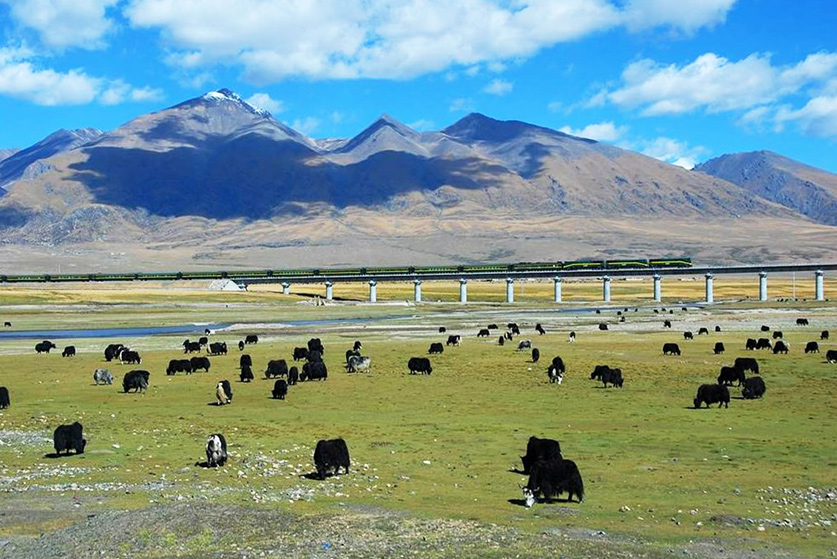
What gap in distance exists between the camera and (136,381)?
4162cm

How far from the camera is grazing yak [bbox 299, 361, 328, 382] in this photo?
45.9 meters

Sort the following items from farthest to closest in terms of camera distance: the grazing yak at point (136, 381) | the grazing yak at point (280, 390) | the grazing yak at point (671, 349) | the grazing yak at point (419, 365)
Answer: the grazing yak at point (671, 349) < the grazing yak at point (419, 365) < the grazing yak at point (136, 381) < the grazing yak at point (280, 390)

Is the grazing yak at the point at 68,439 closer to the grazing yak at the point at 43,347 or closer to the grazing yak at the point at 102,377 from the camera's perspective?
the grazing yak at the point at 102,377

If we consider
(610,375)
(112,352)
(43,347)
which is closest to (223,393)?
(610,375)

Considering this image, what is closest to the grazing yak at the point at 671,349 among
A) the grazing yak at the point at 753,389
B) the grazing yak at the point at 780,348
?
Result: the grazing yak at the point at 780,348

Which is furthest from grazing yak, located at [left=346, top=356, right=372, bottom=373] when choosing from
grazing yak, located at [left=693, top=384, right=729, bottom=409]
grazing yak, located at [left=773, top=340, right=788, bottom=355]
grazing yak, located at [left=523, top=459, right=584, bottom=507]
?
grazing yak, located at [left=523, top=459, right=584, bottom=507]

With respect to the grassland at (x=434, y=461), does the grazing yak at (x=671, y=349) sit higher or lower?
higher

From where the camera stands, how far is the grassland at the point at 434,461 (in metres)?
18.1

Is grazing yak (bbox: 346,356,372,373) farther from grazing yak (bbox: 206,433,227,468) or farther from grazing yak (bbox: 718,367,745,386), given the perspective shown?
grazing yak (bbox: 206,433,227,468)

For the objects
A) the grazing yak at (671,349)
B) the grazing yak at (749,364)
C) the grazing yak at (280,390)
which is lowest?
the grazing yak at (280,390)

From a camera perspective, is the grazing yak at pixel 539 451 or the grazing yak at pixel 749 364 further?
the grazing yak at pixel 749 364

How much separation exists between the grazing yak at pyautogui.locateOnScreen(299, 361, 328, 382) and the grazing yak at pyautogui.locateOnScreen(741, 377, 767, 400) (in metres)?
18.7

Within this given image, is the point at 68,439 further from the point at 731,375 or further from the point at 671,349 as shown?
the point at 671,349

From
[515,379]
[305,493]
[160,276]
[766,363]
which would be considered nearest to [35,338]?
[515,379]
